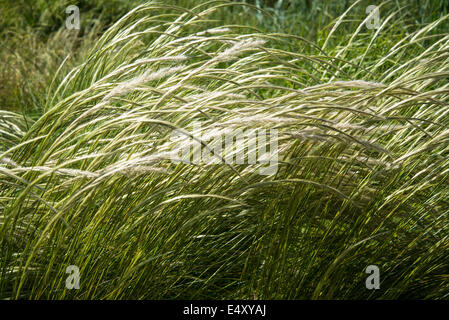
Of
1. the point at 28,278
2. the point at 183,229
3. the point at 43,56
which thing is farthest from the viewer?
the point at 43,56

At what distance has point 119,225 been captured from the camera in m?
1.74

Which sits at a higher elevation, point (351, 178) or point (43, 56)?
point (43, 56)

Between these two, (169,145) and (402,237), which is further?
(402,237)

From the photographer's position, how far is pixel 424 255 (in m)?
1.80
